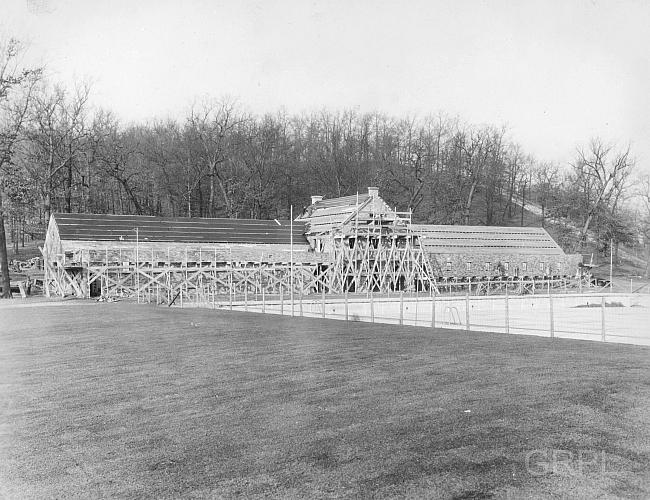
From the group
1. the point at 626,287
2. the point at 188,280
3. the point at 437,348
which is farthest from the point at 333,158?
the point at 437,348

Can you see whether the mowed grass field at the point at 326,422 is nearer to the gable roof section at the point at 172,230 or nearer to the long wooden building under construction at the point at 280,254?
the long wooden building under construction at the point at 280,254

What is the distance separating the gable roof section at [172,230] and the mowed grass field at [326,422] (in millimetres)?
34403

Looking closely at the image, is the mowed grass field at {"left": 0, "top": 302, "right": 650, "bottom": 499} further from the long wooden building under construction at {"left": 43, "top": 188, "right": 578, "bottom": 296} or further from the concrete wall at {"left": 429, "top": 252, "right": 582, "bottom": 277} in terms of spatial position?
the concrete wall at {"left": 429, "top": 252, "right": 582, "bottom": 277}

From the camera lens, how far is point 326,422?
8.11 metres

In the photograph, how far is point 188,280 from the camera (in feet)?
147

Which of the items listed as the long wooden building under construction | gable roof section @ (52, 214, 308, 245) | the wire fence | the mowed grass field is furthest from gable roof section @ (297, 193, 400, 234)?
the mowed grass field

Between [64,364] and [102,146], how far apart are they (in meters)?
57.1

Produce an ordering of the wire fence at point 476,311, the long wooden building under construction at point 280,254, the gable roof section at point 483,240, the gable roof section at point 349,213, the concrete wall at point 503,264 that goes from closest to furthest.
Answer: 1. the wire fence at point 476,311
2. the long wooden building under construction at point 280,254
3. the gable roof section at point 349,213
4. the concrete wall at point 503,264
5. the gable roof section at point 483,240

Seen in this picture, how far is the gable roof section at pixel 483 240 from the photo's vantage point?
58438 millimetres

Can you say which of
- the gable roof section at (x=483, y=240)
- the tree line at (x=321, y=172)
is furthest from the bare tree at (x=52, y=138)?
the gable roof section at (x=483, y=240)

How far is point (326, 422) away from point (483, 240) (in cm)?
5512

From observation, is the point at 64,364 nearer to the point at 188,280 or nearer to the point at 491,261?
→ the point at 188,280

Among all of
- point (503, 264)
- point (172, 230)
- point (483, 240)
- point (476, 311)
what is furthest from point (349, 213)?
point (476, 311)

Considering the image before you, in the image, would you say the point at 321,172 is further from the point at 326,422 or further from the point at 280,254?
the point at 326,422
